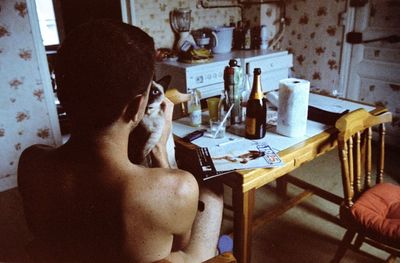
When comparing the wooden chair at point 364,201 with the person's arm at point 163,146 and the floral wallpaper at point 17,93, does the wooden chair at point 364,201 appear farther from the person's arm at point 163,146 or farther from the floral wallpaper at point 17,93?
the floral wallpaper at point 17,93

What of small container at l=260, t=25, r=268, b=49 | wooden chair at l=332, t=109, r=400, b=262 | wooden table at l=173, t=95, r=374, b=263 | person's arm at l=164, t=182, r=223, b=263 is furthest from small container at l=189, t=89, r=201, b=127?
small container at l=260, t=25, r=268, b=49

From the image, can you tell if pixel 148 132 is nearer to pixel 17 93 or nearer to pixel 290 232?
pixel 290 232

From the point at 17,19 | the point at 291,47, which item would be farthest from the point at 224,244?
the point at 291,47

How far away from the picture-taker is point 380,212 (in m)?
1.50

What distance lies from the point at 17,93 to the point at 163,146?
6.32ft

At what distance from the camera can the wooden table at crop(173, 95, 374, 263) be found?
127cm

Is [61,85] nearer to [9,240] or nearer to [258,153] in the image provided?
[258,153]

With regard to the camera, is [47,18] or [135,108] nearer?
[135,108]

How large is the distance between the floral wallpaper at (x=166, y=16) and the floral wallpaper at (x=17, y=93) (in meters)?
1.01

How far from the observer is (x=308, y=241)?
6.66ft

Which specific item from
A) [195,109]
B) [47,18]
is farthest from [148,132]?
[47,18]

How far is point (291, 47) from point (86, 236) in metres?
3.44

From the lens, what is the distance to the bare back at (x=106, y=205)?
0.85 metres

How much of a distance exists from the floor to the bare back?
117cm
